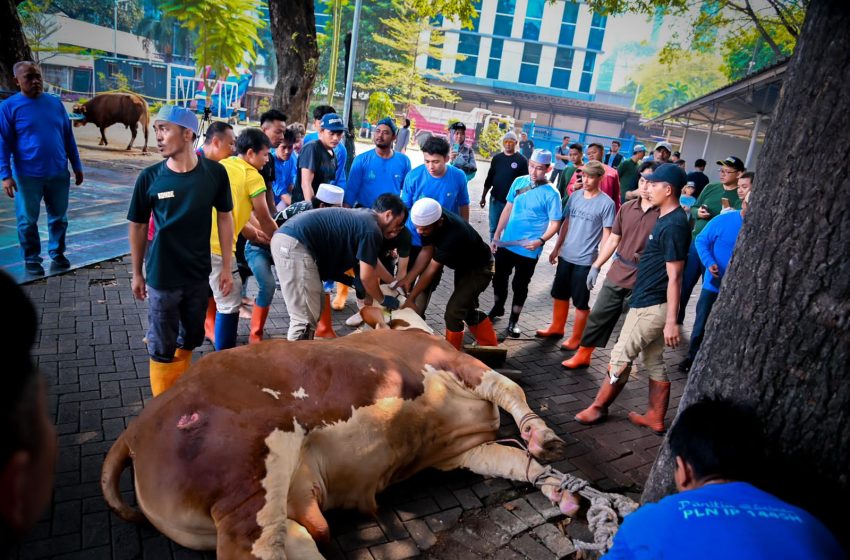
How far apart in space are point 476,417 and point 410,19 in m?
39.2

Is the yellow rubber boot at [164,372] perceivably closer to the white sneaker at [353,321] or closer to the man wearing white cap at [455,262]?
the man wearing white cap at [455,262]

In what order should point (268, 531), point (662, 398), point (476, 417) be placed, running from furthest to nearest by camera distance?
point (662, 398)
point (476, 417)
point (268, 531)

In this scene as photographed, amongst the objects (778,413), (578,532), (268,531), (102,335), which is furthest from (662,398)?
(102,335)

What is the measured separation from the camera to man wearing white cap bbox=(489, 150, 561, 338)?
5.93 m

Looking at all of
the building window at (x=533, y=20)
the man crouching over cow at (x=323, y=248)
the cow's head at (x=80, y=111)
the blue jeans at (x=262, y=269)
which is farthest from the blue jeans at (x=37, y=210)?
the building window at (x=533, y=20)

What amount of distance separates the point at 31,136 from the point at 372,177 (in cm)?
361

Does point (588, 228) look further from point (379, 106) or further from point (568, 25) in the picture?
point (568, 25)

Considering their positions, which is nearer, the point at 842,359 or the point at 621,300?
the point at 842,359

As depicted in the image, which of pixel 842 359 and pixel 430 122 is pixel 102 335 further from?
pixel 430 122

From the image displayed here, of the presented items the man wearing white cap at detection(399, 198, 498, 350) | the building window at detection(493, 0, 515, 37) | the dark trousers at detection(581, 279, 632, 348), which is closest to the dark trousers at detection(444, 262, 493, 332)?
the man wearing white cap at detection(399, 198, 498, 350)

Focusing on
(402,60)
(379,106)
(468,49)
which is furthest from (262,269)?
(468,49)

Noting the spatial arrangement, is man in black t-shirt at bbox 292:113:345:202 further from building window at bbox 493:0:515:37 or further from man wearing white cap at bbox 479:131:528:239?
building window at bbox 493:0:515:37

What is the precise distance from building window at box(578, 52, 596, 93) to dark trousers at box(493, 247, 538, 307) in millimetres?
55829

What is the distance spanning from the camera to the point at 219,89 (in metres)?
24.6
